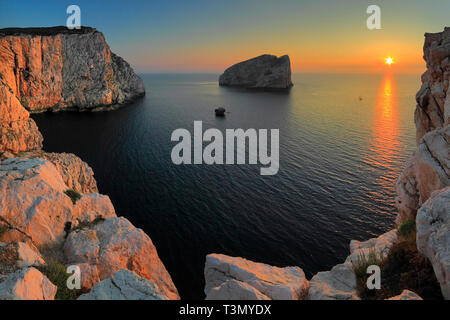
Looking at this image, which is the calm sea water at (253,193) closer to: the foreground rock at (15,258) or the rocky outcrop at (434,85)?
the rocky outcrop at (434,85)

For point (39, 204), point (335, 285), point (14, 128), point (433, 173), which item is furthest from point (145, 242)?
point (14, 128)

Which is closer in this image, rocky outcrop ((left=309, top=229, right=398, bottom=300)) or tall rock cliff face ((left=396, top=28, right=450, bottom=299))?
tall rock cliff face ((left=396, top=28, right=450, bottom=299))

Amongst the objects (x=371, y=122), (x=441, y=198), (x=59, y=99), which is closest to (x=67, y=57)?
(x=59, y=99)

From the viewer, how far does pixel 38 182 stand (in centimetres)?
1705

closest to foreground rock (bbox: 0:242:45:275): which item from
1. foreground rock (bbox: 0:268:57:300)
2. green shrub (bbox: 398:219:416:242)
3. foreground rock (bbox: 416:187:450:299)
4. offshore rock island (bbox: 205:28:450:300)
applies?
foreground rock (bbox: 0:268:57:300)

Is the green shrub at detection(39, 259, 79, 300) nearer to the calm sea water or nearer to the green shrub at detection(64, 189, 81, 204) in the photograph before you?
the green shrub at detection(64, 189, 81, 204)

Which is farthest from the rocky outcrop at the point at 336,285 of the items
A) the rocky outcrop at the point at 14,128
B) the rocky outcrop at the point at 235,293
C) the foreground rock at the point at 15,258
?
the rocky outcrop at the point at 14,128

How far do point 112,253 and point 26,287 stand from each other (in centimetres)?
658

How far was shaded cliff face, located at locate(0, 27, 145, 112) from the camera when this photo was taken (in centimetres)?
8275

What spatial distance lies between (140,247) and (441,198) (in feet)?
52.0

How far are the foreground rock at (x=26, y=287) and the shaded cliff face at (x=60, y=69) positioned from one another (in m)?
89.0

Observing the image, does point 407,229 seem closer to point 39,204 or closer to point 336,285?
point 336,285

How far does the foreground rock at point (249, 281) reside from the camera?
31.9ft

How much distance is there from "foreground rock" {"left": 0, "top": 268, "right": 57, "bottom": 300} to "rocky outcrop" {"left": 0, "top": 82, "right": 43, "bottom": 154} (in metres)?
21.8
